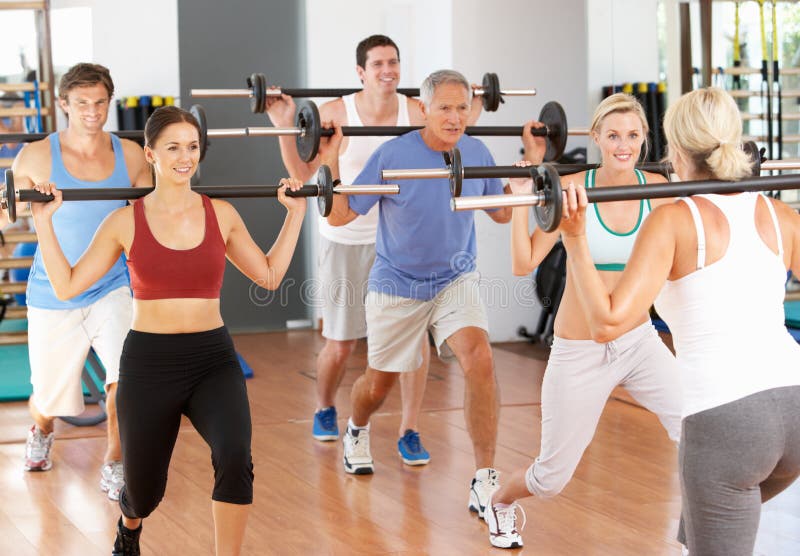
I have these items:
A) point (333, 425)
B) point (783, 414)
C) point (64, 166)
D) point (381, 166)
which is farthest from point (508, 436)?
point (783, 414)

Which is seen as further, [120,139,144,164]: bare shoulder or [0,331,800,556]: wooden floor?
[120,139,144,164]: bare shoulder

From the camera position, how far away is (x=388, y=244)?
12.2 ft

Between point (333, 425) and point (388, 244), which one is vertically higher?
point (388, 244)

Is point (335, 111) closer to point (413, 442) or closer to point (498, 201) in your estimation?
point (413, 442)

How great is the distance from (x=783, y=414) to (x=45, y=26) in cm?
578

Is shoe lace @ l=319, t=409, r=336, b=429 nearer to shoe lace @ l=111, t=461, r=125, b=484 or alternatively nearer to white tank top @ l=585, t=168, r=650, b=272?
shoe lace @ l=111, t=461, r=125, b=484

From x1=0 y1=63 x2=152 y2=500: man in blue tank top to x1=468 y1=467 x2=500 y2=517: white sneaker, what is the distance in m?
1.22

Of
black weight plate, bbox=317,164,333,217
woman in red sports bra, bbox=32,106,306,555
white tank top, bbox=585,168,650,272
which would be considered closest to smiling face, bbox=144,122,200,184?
woman in red sports bra, bbox=32,106,306,555

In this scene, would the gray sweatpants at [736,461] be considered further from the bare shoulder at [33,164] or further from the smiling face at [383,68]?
the smiling face at [383,68]

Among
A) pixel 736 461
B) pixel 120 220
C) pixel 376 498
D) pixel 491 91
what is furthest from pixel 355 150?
pixel 736 461

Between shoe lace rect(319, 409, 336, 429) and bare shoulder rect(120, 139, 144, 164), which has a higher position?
bare shoulder rect(120, 139, 144, 164)

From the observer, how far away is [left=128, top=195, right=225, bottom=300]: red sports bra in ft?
9.16

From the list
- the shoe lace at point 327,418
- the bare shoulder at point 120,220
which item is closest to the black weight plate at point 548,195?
the bare shoulder at point 120,220

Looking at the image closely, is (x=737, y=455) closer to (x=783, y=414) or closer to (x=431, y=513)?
(x=783, y=414)
